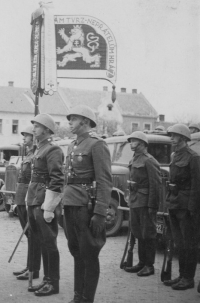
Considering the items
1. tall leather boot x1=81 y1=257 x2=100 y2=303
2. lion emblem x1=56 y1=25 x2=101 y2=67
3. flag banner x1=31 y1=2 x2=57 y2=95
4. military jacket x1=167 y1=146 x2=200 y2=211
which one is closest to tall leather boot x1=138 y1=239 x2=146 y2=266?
military jacket x1=167 y1=146 x2=200 y2=211

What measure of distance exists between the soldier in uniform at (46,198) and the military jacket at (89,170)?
0.51 m

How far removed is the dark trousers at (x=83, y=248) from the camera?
4.34 metres

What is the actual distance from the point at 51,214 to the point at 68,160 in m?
0.73

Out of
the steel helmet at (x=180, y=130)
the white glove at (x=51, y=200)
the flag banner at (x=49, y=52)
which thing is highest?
the flag banner at (x=49, y=52)

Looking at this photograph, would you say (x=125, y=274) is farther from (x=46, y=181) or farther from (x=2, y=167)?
(x=2, y=167)

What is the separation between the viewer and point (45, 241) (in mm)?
5199

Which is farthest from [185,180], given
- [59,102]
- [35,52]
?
[59,102]

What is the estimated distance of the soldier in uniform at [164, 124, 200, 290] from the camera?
540 centimetres

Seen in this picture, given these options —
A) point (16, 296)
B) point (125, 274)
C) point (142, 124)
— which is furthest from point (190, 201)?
point (142, 124)

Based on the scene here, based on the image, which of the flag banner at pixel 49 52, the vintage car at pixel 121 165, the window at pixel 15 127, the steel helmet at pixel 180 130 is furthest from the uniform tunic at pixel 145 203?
the window at pixel 15 127

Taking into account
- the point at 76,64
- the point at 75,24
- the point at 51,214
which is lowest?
the point at 51,214

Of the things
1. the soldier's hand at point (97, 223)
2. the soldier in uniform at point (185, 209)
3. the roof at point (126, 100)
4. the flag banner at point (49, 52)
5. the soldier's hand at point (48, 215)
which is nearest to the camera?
the soldier's hand at point (97, 223)

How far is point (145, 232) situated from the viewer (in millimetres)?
6293

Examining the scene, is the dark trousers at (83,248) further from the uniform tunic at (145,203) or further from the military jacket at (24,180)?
the military jacket at (24,180)
